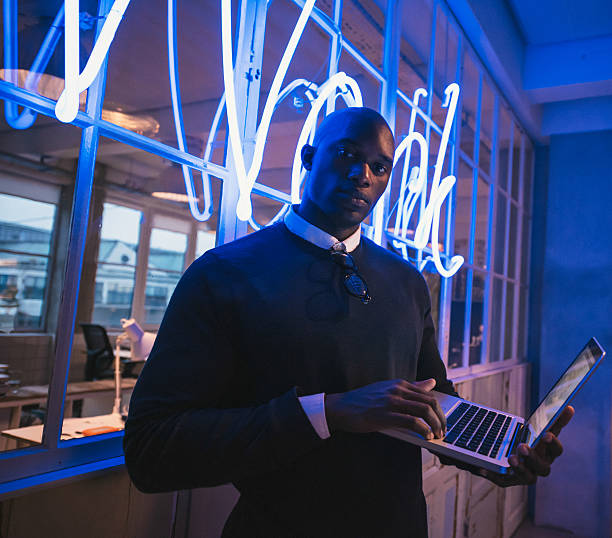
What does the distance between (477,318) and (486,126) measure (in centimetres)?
175

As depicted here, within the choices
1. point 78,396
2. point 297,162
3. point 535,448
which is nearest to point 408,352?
point 535,448

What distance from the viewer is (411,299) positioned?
1180 millimetres

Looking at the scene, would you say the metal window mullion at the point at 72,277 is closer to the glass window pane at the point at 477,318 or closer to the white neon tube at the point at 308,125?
the white neon tube at the point at 308,125

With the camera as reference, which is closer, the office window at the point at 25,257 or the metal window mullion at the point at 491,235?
the metal window mullion at the point at 491,235

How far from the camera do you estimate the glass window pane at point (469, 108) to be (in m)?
3.67

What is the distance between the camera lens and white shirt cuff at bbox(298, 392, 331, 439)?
76 cm

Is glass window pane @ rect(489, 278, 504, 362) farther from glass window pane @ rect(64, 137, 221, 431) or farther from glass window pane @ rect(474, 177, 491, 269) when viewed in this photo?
glass window pane @ rect(64, 137, 221, 431)

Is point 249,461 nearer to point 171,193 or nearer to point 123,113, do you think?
point 123,113

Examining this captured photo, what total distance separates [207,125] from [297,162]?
5031mm

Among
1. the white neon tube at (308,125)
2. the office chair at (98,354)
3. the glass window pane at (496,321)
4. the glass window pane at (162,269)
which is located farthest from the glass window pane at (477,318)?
the glass window pane at (162,269)

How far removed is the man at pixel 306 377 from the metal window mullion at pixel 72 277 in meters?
0.26

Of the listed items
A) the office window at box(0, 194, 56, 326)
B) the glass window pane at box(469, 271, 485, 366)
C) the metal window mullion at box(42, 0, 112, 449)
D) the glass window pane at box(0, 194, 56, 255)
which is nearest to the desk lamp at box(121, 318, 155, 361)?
the metal window mullion at box(42, 0, 112, 449)

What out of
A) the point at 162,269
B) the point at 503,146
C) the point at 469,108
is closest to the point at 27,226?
the point at 162,269

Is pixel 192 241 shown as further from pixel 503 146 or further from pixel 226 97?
pixel 226 97
